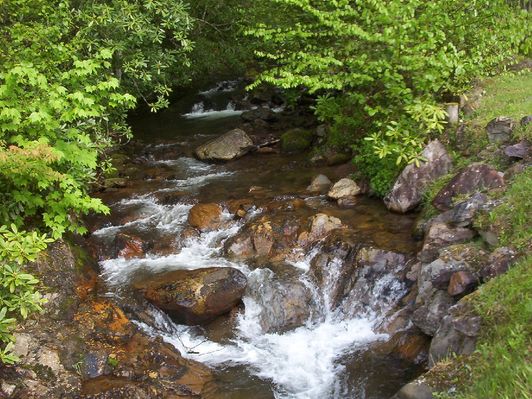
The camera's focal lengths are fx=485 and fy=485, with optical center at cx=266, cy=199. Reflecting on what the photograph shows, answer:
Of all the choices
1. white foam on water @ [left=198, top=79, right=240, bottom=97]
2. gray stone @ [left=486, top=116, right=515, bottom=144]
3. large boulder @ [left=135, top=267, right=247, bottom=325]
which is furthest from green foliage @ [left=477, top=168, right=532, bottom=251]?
white foam on water @ [left=198, top=79, right=240, bottom=97]

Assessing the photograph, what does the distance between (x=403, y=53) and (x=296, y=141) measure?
5292 millimetres

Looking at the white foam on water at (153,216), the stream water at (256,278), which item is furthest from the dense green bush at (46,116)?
the stream water at (256,278)

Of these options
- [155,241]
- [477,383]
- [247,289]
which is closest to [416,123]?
[247,289]

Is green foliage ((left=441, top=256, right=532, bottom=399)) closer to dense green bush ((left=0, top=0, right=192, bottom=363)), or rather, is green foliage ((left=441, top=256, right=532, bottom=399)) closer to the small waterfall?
the small waterfall

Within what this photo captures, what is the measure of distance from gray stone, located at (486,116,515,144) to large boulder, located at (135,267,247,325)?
5.12 metres

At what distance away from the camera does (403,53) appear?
908 centimetres

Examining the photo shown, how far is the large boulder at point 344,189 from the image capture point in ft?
33.6

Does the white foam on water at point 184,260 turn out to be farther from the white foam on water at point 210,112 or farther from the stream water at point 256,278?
the white foam on water at point 210,112

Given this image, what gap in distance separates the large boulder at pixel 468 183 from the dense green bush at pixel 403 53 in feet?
3.52

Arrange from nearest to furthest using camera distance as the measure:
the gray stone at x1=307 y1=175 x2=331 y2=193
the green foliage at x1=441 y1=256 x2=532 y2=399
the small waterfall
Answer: the green foliage at x1=441 y1=256 x2=532 y2=399 < the small waterfall < the gray stone at x1=307 y1=175 x2=331 y2=193

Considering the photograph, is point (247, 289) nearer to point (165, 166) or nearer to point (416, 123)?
point (416, 123)

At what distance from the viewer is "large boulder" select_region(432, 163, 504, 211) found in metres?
7.63

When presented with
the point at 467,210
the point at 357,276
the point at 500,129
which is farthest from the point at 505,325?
the point at 500,129

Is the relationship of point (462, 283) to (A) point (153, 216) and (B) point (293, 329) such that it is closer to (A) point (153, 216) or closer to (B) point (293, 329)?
(B) point (293, 329)
